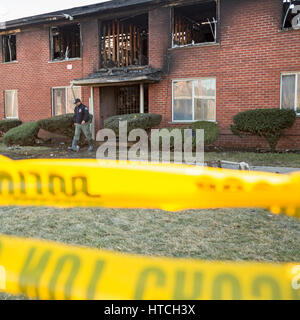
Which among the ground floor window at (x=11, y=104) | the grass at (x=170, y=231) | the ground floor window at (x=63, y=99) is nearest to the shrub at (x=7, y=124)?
the ground floor window at (x=11, y=104)

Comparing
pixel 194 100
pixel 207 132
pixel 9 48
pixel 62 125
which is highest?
pixel 9 48

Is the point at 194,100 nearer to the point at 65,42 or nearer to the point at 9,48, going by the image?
the point at 65,42

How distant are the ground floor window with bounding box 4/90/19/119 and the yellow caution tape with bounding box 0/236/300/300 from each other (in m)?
17.7

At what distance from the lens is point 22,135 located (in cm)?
1462

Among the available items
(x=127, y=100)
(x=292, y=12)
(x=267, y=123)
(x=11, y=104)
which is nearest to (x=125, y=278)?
(x=267, y=123)

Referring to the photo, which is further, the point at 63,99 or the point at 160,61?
the point at 63,99

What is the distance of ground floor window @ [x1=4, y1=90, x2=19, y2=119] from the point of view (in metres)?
18.4

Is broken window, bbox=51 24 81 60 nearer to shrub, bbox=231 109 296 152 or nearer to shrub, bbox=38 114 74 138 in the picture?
shrub, bbox=38 114 74 138

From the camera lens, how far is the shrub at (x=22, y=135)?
48.0 ft

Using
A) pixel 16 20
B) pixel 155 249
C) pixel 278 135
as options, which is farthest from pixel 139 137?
pixel 155 249

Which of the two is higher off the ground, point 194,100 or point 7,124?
point 194,100

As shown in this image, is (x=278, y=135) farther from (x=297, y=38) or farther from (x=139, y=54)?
(x=139, y=54)

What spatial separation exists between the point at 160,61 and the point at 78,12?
4.86 m

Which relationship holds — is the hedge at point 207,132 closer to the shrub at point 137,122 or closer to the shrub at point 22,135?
the shrub at point 137,122
